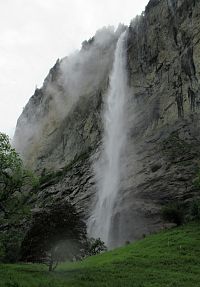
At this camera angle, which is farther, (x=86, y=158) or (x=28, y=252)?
(x=86, y=158)

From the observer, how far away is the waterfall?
79.5 metres

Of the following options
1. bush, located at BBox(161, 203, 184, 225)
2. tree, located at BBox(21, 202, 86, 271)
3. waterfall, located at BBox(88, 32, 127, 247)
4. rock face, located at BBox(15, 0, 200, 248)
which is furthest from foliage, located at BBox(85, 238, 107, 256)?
tree, located at BBox(21, 202, 86, 271)

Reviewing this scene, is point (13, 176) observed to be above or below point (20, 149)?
below

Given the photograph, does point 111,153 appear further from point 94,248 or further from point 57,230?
point 57,230

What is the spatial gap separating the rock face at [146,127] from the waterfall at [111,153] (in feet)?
6.57

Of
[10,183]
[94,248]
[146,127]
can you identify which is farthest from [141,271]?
[146,127]

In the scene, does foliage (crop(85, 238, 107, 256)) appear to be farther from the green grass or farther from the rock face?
the green grass

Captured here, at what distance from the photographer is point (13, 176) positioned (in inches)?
1598

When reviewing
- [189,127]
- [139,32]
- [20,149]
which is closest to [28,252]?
[189,127]

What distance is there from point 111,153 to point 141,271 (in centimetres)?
5944

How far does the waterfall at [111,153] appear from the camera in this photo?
261 ft

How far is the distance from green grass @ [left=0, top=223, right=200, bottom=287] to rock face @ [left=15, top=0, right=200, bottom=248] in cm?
2153

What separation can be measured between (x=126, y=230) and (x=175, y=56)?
3501cm

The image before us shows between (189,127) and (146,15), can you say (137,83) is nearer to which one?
(146,15)
